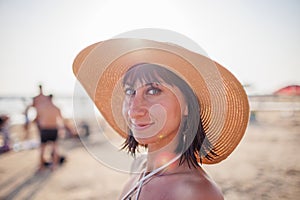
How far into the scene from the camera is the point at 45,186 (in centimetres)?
477

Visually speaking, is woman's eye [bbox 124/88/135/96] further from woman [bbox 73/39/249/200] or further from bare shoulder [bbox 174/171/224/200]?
bare shoulder [bbox 174/171/224/200]

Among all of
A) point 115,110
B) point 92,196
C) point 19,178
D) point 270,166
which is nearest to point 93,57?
point 115,110

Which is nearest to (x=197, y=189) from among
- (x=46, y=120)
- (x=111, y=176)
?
(x=111, y=176)

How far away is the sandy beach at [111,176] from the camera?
435cm

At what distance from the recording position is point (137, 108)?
142 cm

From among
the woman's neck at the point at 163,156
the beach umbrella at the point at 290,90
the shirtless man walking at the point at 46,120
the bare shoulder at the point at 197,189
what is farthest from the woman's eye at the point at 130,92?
the beach umbrella at the point at 290,90

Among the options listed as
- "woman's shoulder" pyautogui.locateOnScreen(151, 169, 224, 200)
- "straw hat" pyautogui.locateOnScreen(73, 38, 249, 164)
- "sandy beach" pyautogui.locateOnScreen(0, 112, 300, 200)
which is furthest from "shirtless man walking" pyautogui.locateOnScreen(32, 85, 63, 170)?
"woman's shoulder" pyautogui.locateOnScreen(151, 169, 224, 200)

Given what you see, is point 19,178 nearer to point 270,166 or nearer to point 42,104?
point 42,104

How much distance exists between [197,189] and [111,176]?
4541 mm

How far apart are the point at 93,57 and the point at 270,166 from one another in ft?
16.8

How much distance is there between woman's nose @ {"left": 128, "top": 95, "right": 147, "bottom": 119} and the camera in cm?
141

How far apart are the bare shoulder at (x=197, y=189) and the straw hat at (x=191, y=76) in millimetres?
517

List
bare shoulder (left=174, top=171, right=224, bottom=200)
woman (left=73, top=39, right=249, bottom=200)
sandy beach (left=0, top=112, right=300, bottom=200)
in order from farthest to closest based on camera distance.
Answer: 1. sandy beach (left=0, top=112, right=300, bottom=200)
2. woman (left=73, top=39, right=249, bottom=200)
3. bare shoulder (left=174, top=171, right=224, bottom=200)

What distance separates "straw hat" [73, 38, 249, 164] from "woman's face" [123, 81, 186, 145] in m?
0.16
